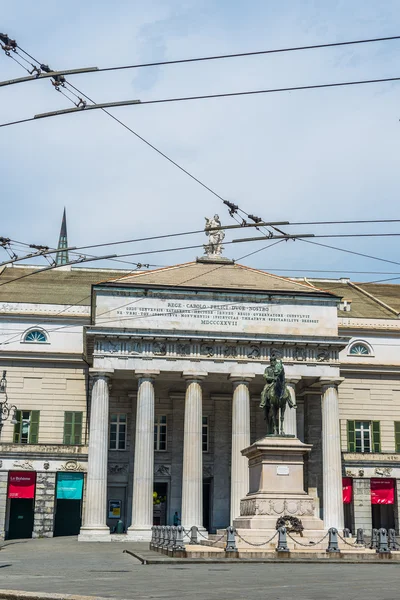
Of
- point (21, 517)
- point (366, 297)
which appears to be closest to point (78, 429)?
point (21, 517)

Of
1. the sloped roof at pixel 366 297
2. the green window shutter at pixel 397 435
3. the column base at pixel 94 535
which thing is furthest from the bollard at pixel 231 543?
the sloped roof at pixel 366 297

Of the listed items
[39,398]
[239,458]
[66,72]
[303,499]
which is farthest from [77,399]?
[66,72]

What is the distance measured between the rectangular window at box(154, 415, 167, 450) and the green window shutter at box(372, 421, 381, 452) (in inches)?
559

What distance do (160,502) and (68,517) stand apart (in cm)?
606

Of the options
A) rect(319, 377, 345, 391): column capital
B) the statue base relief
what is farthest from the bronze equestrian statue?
rect(319, 377, 345, 391): column capital

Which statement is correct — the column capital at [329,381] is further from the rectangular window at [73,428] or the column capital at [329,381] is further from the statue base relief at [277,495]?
the statue base relief at [277,495]

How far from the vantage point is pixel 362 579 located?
20.8m

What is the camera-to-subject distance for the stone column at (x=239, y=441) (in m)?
51.3

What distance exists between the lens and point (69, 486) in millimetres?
56156

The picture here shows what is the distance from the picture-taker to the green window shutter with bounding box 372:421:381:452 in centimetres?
6006

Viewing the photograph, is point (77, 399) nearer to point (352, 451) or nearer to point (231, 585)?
point (352, 451)

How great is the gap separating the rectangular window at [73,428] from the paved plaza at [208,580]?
29215 mm

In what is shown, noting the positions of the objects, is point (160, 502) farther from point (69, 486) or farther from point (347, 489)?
point (347, 489)

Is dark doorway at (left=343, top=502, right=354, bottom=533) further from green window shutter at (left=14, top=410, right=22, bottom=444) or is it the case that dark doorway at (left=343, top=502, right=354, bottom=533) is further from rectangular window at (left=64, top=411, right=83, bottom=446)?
green window shutter at (left=14, top=410, right=22, bottom=444)
